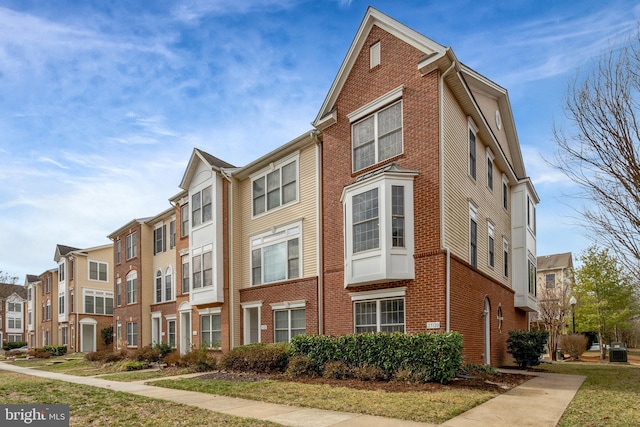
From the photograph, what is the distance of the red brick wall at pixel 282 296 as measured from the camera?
59.7ft

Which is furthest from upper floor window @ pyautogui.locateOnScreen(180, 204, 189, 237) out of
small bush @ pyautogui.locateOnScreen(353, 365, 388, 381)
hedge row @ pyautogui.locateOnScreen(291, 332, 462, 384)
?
small bush @ pyautogui.locateOnScreen(353, 365, 388, 381)

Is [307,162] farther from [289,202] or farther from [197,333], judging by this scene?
[197,333]

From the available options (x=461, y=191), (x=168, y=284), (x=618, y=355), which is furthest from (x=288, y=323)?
(x=618, y=355)

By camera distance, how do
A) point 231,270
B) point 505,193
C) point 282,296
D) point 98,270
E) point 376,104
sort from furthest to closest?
point 98,270, point 505,193, point 231,270, point 282,296, point 376,104

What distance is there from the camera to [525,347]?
18.8 metres

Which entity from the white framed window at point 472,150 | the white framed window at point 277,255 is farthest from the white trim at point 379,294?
the white framed window at point 472,150

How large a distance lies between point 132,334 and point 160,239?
7.12 metres

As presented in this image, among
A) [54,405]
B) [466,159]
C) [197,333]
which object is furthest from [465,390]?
[197,333]

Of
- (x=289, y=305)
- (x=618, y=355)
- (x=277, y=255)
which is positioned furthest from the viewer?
(x=618, y=355)

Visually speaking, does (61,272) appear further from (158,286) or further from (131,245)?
(158,286)

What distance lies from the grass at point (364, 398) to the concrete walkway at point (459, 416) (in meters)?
0.27

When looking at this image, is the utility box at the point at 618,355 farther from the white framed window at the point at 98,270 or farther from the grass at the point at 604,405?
the white framed window at the point at 98,270

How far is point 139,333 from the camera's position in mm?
32281

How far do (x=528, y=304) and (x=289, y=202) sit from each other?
12.1 meters
